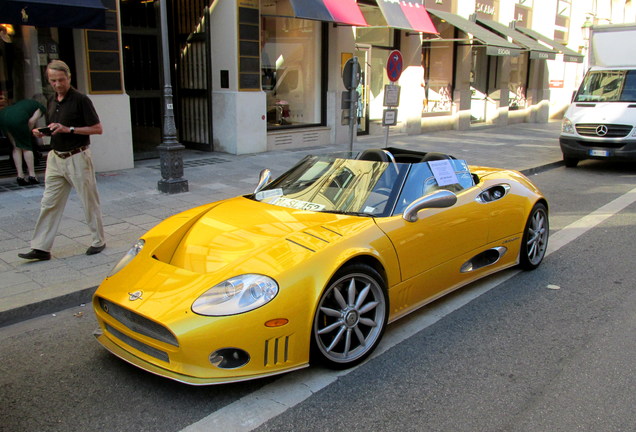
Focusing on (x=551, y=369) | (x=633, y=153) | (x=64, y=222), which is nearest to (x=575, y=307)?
(x=551, y=369)

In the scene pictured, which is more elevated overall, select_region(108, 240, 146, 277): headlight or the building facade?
the building facade

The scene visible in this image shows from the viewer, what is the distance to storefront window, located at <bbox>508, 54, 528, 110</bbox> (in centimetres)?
2480

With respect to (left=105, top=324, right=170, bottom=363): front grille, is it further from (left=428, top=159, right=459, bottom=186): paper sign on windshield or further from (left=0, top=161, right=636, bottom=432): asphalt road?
(left=428, top=159, right=459, bottom=186): paper sign on windshield

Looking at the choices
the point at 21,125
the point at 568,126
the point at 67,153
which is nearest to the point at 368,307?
the point at 67,153

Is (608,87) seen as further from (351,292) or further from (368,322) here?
(351,292)

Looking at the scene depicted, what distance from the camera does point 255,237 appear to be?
12.3 feet

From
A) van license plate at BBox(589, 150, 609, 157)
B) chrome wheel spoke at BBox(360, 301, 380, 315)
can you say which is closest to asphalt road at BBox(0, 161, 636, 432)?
chrome wheel spoke at BBox(360, 301, 380, 315)

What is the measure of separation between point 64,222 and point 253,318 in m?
4.86

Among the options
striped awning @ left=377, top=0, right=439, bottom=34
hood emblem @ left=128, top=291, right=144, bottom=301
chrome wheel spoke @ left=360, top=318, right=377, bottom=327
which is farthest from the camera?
striped awning @ left=377, top=0, right=439, bottom=34

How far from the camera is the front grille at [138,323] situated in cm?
314

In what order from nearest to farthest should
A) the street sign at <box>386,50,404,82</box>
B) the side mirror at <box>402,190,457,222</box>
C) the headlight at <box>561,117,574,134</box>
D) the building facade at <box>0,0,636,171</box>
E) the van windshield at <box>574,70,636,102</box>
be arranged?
the side mirror at <box>402,190,457,222</box>
the building facade at <box>0,0,636,171</box>
the street sign at <box>386,50,404,82</box>
the van windshield at <box>574,70,636,102</box>
the headlight at <box>561,117,574,134</box>

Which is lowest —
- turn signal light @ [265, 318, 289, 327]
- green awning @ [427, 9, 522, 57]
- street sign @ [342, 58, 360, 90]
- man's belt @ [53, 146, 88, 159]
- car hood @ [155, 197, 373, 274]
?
turn signal light @ [265, 318, 289, 327]

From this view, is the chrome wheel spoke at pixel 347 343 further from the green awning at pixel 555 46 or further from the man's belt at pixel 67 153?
the green awning at pixel 555 46

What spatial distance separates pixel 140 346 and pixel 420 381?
68.7 inches
